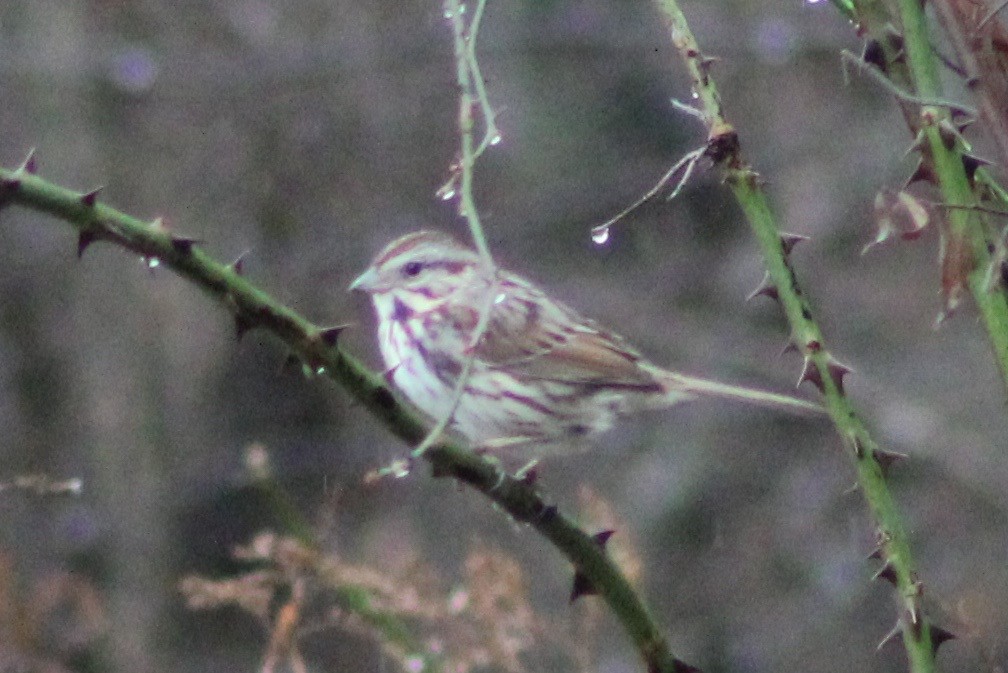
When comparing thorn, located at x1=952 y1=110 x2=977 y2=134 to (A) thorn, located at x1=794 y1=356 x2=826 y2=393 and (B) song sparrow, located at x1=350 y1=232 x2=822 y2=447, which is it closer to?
(A) thorn, located at x1=794 y1=356 x2=826 y2=393

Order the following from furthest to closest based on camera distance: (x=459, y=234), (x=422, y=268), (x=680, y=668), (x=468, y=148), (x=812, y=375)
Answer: (x=459, y=234)
(x=422, y=268)
(x=680, y=668)
(x=468, y=148)
(x=812, y=375)

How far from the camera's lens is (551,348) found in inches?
200

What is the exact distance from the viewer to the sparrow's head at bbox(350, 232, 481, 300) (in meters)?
4.85

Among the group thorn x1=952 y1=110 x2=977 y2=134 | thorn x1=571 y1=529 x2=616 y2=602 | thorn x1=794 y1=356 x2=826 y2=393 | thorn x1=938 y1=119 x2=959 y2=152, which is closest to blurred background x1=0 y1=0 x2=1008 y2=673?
thorn x1=571 y1=529 x2=616 y2=602

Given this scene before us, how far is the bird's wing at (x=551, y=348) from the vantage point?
16.1 ft

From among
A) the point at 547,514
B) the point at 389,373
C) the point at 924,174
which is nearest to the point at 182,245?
the point at 547,514

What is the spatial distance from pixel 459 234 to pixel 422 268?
10.9ft

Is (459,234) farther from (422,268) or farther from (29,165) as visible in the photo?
(29,165)

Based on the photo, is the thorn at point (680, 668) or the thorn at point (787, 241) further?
the thorn at point (680, 668)

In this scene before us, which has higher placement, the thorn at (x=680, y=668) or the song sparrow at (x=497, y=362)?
the song sparrow at (x=497, y=362)

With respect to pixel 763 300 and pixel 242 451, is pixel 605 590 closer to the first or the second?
pixel 763 300

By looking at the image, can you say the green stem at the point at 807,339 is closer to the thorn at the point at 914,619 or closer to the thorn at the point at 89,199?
the thorn at the point at 914,619

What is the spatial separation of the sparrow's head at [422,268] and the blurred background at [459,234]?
2.99 m

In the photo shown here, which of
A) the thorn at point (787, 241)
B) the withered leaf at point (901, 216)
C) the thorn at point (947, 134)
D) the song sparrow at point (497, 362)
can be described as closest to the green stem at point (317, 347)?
the thorn at point (787, 241)
